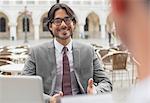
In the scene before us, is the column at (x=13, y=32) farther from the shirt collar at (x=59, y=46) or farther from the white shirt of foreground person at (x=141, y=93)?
the white shirt of foreground person at (x=141, y=93)

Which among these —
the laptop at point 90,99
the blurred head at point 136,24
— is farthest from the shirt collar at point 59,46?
the blurred head at point 136,24

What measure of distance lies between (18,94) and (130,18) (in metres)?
1.37

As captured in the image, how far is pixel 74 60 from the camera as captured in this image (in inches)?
88.8

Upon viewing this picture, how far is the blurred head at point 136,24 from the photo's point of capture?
341 millimetres

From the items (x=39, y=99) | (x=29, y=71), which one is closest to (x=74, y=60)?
(x=29, y=71)

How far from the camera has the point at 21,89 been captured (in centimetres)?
167

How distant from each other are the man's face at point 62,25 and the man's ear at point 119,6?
1.85 meters

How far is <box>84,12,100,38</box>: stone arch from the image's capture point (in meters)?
40.0

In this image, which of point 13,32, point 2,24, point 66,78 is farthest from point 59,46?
point 2,24

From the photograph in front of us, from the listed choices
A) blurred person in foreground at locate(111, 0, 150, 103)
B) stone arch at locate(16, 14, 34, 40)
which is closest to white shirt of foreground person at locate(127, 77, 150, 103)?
blurred person in foreground at locate(111, 0, 150, 103)

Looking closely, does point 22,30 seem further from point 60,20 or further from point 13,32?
point 60,20

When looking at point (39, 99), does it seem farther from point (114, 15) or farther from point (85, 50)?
point (114, 15)

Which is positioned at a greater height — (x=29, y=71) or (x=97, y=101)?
(x=97, y=101)

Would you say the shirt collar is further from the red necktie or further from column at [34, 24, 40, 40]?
column at [34, 24, 40, 40]
